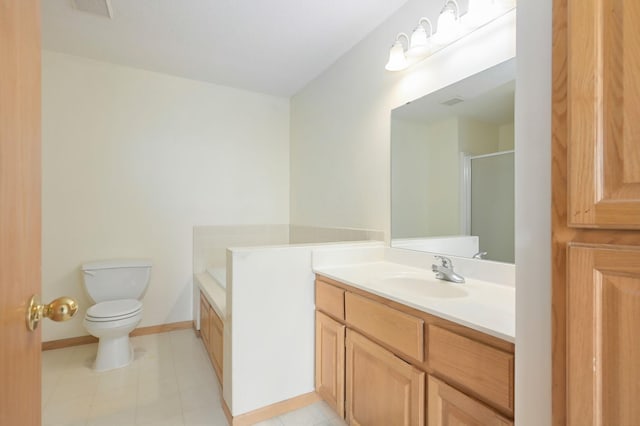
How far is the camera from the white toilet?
2133mm

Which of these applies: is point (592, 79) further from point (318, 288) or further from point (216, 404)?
point (216, 404)

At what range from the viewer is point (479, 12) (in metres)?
1.41

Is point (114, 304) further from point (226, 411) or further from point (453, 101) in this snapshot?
point (453, 101)

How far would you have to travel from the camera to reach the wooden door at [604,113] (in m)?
0.49

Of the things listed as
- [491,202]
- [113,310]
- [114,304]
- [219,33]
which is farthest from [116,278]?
[491,202]

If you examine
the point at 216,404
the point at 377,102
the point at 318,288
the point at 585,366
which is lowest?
the point at 216,404

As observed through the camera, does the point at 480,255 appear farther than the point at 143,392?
No

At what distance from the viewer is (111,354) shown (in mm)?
2246

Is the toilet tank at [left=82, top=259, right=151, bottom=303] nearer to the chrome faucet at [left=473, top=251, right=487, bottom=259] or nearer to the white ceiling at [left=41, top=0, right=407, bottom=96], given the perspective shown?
the white ceiling at [left=41, top=0, right=407, bottom=96]

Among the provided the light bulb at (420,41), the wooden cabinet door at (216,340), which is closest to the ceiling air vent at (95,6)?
the light bulb at (420,41)

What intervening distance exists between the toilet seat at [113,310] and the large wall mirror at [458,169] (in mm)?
1998

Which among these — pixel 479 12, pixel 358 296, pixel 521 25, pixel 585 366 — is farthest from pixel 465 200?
pixel 585 366

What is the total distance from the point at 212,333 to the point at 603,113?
7.76 feet

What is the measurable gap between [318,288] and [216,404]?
961 millimetres
